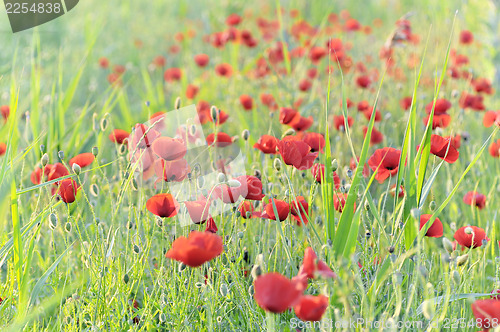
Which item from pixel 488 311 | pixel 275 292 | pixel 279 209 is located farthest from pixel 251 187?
pixel 488 311

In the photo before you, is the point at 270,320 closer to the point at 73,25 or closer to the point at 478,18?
the point at 478,18

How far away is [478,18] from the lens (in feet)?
10.3

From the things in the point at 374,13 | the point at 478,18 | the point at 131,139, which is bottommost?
the point at 374,13

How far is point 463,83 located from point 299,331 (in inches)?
97.4

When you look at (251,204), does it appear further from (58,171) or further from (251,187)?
(58,171)

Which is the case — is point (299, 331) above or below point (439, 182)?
above

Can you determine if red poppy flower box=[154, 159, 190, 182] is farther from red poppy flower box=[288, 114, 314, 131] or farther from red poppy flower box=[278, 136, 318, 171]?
red poppy flower box=[288, 114, 314, 131]

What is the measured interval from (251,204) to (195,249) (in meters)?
0.48

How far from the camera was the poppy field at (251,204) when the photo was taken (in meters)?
1.14

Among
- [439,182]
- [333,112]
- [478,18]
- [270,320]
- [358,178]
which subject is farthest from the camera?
[478,18]

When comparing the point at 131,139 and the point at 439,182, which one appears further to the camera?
the point at 439,182

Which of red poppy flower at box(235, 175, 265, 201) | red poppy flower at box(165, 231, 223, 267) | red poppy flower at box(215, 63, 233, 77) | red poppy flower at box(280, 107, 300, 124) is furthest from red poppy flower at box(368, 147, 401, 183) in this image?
red poppy flower at box(215, 63, 233, 77)

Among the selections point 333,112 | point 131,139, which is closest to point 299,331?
point 131,139

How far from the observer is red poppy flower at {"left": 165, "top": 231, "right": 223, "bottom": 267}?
3.09 feet
